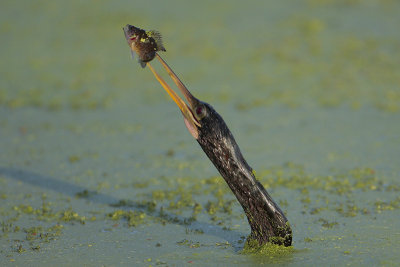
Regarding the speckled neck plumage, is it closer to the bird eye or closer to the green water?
the bird eye

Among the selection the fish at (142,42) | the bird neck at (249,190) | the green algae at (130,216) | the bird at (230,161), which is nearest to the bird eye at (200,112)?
the bird at (230,161)

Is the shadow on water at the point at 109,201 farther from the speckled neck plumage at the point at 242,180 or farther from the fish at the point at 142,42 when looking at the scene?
the fish at the point at 142,42

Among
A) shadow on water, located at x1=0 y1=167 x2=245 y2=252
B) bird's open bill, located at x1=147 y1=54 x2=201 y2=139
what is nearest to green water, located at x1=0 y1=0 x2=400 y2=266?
shadow on water, located at x1=0 y1=167 x2=245 y2=252

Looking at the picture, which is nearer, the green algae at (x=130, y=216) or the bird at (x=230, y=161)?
the bird at (x=230, y=161)

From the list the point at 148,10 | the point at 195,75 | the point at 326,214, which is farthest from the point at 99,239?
the point at 148,10

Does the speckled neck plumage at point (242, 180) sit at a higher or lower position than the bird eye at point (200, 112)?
lower

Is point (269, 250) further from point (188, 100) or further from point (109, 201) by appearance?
point (109, 201)

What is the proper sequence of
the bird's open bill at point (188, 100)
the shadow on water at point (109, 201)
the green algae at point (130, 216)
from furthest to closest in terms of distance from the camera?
the green algae at point (130, 216)
the shadow on water at point (109, 201)
the bird's open bill at point (188, 100)
